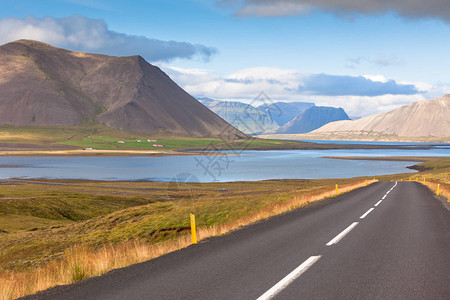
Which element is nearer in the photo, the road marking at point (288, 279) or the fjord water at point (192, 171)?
the road marking at point (288, 279)

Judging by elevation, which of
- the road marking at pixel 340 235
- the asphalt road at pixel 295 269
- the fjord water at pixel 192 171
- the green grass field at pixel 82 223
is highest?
the asphalt road at pixel 295 269

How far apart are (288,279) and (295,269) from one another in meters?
0.89

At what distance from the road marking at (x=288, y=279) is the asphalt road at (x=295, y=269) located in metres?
0.02

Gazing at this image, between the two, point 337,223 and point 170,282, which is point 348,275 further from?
point 337,223

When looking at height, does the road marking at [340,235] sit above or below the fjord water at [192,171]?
above

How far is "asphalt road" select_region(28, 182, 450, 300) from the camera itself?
737cm

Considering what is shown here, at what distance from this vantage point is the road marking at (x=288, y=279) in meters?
7.09

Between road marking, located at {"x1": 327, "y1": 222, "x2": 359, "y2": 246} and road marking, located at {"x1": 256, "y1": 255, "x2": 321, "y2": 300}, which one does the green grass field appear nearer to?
road marking, located at {"x1": 327, "y1": 222, "x2": 359, "y2": 246}

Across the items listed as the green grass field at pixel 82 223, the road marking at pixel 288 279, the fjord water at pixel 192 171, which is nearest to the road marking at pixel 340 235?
the road marking at pixel 288 279

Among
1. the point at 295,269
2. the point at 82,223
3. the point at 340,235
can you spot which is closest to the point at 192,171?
the point at 82,223

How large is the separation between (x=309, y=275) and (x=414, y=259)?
3.35 m

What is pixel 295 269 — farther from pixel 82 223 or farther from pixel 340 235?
pixel 82 223

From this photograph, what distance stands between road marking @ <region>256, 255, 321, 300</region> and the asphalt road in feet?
0.07

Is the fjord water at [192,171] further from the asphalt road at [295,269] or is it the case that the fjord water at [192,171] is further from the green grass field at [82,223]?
the asphalt road at [295,269]
